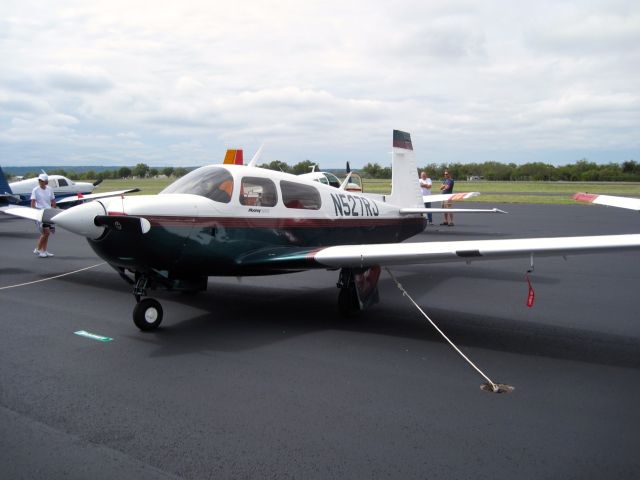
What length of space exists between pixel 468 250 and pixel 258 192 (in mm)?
2802

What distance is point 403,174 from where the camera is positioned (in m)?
10.3

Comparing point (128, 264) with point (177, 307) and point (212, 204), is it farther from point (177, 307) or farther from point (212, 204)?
point (177, 307)

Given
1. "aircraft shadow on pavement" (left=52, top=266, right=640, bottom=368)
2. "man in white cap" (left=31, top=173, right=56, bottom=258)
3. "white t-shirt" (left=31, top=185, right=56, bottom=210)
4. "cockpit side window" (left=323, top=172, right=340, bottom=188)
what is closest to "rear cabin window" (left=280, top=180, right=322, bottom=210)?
"aircraft shadow on pavement" (left=52, top=266, right=640, bottom=368)

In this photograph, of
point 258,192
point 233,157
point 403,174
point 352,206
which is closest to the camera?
point 258,192

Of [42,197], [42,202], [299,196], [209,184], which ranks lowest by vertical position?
[42,202]

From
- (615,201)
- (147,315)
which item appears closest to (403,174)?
(615,201)

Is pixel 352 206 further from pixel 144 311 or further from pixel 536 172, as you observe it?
pixel 536 172

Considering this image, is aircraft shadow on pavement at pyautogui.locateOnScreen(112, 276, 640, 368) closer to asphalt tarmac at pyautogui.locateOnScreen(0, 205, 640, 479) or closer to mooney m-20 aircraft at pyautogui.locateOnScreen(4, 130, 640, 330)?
asphalt tarmac at pyautogui.locateOnScreen(0, 205, 640, 479)

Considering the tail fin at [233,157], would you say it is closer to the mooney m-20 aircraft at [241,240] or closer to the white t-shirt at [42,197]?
the white t-shirt at [42,197]

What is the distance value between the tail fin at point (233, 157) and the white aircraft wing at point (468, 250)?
13.9 m

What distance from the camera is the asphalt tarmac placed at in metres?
3.16

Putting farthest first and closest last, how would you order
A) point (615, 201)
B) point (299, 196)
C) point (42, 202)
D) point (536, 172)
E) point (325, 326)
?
point (536, 172), point (42, 202), point (299, 196), point (325, 326), point (615, 201)

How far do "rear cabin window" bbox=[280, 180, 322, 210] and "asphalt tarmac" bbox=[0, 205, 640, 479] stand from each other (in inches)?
58.0

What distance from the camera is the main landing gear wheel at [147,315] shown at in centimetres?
588
